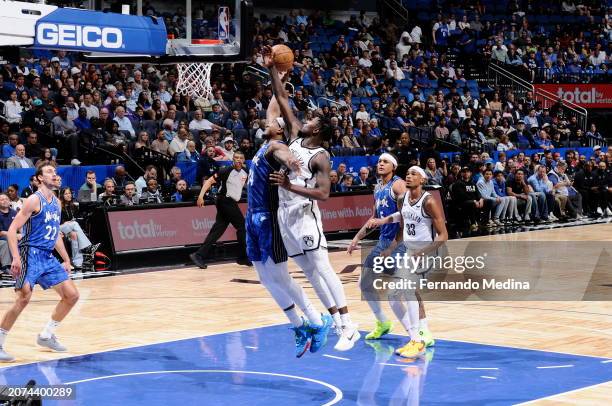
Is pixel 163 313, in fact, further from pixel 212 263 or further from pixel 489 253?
pixel 489 253

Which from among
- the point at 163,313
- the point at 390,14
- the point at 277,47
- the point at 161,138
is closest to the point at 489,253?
the point at 161,138

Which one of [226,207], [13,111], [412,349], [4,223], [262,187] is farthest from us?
[13,111]

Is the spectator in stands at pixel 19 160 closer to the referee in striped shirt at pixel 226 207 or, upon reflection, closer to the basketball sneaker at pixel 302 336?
the referee in striped shirt at pixel 226 207

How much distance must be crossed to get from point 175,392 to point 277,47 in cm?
308

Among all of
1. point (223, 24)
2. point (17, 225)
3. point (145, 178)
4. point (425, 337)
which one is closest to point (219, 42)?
point (223, 24)

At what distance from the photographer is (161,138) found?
1959 centimetres

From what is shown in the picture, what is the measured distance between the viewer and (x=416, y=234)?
9977mm

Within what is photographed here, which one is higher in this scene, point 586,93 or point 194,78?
point 586,93

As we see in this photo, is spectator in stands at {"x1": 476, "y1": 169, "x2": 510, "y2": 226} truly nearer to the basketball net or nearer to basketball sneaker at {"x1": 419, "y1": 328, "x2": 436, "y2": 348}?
the basketball net

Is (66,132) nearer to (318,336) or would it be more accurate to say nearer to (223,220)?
(223,220)

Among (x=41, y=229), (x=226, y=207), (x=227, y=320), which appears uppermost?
(x=41, y=229)

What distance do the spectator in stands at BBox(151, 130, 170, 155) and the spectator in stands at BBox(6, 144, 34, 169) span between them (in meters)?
2.96

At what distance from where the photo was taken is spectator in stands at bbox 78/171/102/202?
1683cm

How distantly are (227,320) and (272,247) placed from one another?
140 inches
